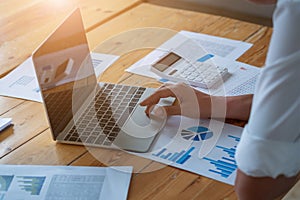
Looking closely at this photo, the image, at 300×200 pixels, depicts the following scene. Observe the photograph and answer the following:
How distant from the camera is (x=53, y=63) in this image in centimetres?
127

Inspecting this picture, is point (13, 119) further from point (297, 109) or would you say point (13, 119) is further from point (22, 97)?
point (297, 109)

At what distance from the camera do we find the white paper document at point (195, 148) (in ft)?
3.80

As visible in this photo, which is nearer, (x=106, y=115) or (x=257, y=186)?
(x=257, y=186)

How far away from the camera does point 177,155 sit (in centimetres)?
120

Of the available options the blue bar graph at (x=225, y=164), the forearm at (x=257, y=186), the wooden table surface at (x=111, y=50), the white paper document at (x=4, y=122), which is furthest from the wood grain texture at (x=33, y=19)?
the forearm at (x=257, y=186)

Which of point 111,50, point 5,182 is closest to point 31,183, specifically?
point 5,182

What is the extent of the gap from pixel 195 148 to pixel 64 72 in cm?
38

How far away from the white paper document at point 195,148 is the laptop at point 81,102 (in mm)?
30

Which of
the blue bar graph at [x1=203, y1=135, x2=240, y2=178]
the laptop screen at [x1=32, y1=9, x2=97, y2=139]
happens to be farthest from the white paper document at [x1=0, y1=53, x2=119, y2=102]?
the blue bar graph at [x1=203, y1=135, x2=240, y2=178]

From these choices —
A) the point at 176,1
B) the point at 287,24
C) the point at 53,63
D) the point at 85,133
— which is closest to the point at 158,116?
the point at 85,133

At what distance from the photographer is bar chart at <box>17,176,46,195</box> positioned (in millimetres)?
1120

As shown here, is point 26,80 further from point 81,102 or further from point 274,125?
point 274,125

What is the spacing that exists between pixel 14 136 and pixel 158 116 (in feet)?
1.19

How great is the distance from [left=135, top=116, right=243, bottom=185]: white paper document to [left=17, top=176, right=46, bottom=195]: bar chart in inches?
9.3
